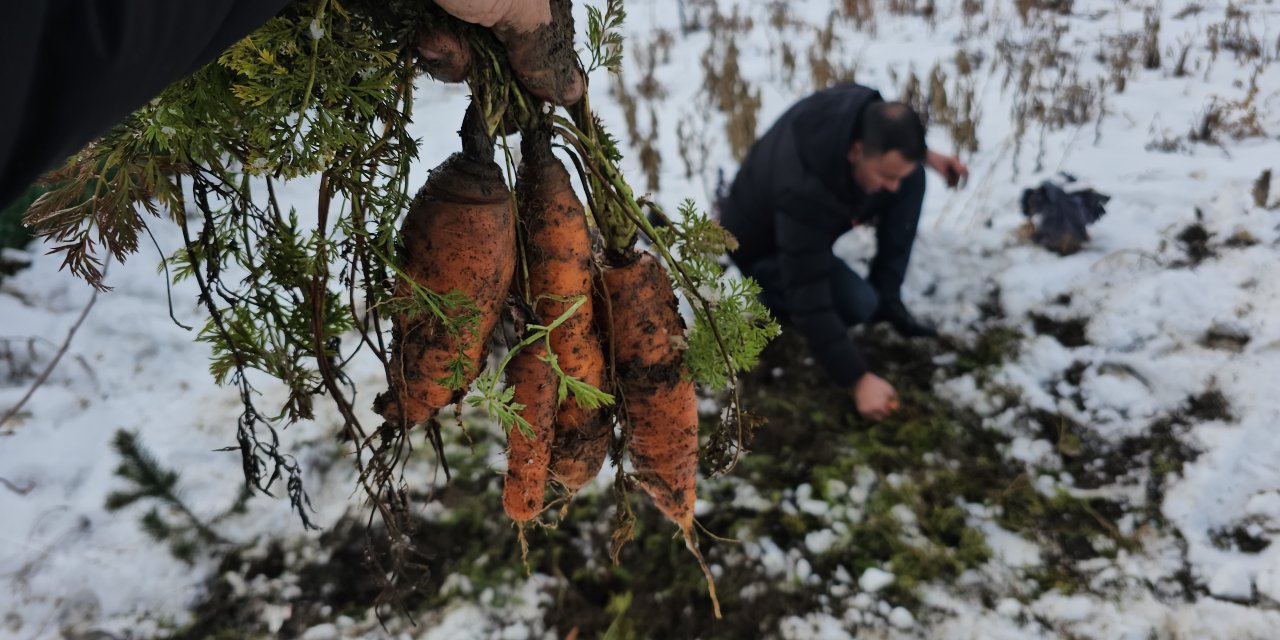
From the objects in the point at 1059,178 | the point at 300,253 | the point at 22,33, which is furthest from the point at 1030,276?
the point at 22,33

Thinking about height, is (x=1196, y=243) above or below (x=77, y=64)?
below

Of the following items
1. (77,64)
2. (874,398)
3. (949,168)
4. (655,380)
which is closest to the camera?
(77,64)

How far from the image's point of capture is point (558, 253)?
1.09m

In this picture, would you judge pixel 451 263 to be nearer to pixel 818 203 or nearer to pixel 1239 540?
pixel 818 203

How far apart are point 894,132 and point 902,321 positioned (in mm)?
879

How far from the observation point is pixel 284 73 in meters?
0.72

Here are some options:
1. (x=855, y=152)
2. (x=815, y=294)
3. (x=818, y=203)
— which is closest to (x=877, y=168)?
(x=855, y=152)

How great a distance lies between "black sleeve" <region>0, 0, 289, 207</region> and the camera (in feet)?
1.55

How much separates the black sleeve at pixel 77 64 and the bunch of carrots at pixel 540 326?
390 mm

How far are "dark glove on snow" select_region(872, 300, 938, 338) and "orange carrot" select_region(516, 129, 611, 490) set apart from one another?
77.0 inches

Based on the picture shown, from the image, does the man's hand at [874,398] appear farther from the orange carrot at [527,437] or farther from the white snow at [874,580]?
the orange carrot at [527,437]

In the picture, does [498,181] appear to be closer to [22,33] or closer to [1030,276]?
[22,33]

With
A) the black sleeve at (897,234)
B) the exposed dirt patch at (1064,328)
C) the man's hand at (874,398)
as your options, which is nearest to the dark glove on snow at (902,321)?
the black sleeve at (897,234)

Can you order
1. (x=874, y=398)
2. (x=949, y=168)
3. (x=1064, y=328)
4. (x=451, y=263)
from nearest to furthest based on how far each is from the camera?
(x=451, y=263)
(x=874, y=398)
(x=1064, y=328)
(x=949, y=168)
